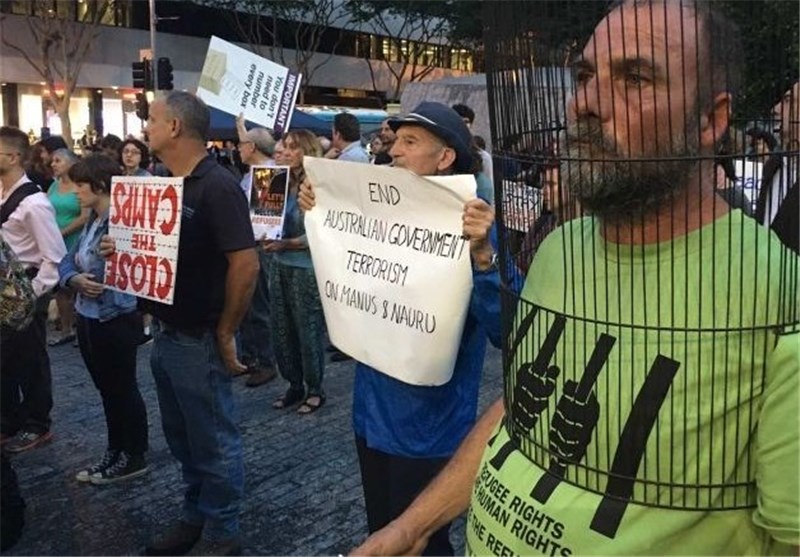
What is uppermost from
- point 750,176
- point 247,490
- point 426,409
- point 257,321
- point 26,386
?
point 750,176

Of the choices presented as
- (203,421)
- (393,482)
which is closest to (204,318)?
(203,421)

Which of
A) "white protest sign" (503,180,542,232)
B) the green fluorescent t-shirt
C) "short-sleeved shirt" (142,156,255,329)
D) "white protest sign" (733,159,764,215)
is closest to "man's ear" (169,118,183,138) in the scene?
"short-sleeved shirt" (142,156,255,329)

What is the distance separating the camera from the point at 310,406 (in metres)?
5.68

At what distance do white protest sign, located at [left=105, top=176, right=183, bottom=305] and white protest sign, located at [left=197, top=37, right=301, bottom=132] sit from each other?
378 centimetres

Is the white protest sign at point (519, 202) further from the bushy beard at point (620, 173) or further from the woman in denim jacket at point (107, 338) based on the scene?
the woman in denim jacket at point (107, 338)

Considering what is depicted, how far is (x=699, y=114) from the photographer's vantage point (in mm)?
1308

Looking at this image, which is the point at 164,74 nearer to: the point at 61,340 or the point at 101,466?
the point at 61,340

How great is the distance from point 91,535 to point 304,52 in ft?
121

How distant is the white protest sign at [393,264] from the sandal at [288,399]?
9.96 feet

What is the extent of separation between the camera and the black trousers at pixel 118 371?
4508 millimetres

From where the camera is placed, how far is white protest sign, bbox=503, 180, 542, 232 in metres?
1.72

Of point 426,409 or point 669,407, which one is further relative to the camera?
point 426,409

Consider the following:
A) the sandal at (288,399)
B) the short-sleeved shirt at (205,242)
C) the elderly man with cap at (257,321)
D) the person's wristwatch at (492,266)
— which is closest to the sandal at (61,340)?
the elderly man with cap at (257,321)

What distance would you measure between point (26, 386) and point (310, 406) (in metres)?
1.79
